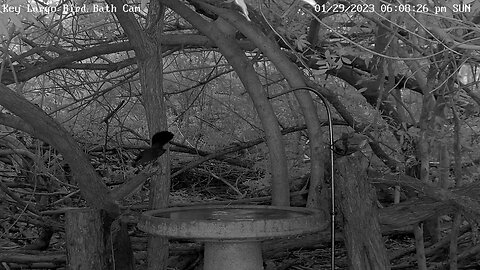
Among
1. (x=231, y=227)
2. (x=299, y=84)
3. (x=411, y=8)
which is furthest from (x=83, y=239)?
(x=411, y=8)

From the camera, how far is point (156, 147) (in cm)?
325

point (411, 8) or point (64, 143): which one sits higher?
point (411, 8)

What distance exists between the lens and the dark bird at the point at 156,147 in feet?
10.5

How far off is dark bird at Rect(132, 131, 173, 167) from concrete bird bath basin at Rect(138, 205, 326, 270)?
0.85 feet

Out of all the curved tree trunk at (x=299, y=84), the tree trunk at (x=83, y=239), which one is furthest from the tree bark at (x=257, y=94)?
the tree trunk at (x=83, y=239)

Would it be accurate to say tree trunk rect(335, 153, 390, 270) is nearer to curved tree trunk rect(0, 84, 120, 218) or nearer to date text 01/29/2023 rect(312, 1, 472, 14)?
date text 01/29/2023 rect(312, 1, 472, 14)

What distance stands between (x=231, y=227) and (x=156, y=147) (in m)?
0.61

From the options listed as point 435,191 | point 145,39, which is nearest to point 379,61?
point 435,191

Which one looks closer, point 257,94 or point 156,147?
point 156,147

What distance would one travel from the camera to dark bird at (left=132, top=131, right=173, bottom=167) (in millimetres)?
3211

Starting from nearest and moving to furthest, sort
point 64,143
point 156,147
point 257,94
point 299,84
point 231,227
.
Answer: point 231,227 < point 156,147 < point 64,143 < point 299,84 < point 257,94

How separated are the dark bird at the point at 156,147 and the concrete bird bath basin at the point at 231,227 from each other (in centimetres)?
26

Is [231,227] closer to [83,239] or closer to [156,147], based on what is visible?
[156,147]

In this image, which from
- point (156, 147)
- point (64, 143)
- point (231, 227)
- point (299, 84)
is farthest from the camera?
point (299, 84)
